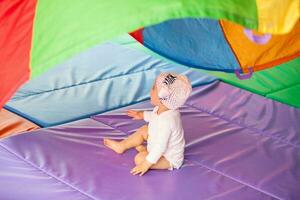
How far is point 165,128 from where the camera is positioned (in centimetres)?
180

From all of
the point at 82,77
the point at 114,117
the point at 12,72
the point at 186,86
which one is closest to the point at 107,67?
the point at 82,77

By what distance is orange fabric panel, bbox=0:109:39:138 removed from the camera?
203cm

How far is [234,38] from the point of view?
2322 mm

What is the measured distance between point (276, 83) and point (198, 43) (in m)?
0.75

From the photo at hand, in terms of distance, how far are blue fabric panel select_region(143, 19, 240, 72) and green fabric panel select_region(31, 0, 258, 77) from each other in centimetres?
107

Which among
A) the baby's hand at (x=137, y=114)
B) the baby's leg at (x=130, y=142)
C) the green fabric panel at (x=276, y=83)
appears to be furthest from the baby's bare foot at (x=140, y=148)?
the green fabric panel at (x=276, y=83)

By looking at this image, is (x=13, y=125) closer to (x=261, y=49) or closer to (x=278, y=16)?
(x=261, y=49)

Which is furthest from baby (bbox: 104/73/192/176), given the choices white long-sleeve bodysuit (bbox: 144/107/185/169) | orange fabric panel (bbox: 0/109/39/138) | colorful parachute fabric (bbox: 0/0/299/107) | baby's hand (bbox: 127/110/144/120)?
colorful parachute fabric (bbox: 0/0/299/107)

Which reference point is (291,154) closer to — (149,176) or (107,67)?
(149,176)

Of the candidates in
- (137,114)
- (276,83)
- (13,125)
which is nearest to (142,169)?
(137,114)

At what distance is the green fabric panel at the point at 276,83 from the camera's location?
107 inches

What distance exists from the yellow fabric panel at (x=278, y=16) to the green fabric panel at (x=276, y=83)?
1.48 meters

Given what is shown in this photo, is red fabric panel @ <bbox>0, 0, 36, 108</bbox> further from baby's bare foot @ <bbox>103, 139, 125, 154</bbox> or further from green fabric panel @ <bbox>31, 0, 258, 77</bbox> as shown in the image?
baby's bare foot @ <bbox>103, 139, 125, 154</bbox>

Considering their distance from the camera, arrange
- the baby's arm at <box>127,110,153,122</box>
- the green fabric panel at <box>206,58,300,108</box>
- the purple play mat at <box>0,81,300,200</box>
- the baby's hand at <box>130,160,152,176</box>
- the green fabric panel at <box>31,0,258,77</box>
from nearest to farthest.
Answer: the green fabric panel at <box>31,0,258,77</box> < the purple play mat at <box>0,81,300,200</box> < the baby's hand at <box>130,160,152,176</box> < the baby's arm at <box>127,110,153,122</box> < the green fabric panel at <box>206,58,300,108</box>
